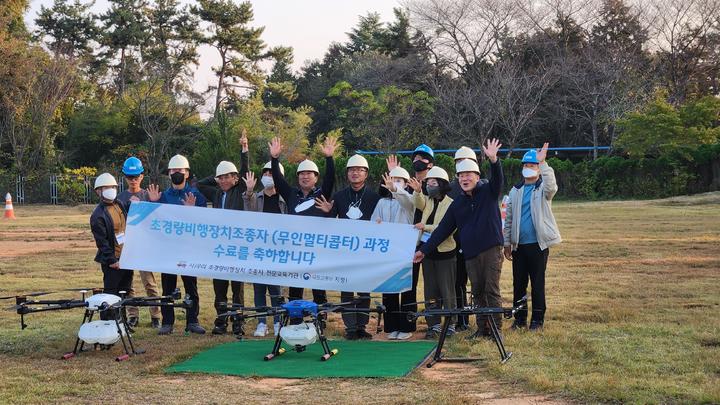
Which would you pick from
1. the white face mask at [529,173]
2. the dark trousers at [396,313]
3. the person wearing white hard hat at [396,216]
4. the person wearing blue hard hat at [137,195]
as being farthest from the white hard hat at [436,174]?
the person wearing blue hard hat at [137,195]

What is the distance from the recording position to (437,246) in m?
8.91

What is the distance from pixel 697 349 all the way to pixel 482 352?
2034mm

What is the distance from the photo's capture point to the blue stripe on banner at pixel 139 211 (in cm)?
949

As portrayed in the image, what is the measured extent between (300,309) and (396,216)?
173 cm

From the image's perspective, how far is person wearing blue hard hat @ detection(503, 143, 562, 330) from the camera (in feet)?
29.5

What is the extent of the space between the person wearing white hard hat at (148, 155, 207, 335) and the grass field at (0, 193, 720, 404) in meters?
0.24

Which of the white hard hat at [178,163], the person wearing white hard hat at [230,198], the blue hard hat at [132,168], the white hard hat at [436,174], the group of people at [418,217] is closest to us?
the group of people at [418,217]

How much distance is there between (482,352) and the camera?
814cm

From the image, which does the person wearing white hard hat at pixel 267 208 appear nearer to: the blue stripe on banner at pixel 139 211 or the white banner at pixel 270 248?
the white banner at pixel 270 248

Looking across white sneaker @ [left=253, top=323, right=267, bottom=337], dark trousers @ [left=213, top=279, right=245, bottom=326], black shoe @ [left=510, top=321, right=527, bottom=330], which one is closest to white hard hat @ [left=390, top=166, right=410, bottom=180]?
black shoe @ [left=510, top=321, right=527, bottom=330]

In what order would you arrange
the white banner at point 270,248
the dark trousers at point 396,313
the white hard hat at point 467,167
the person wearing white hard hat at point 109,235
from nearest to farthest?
the white hard hat at point 467,167, the white banner at point 270,248, the dark trousers at point 396,313, the person wearing white hard hat at point 109,235

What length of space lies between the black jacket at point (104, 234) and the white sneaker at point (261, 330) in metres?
1.76

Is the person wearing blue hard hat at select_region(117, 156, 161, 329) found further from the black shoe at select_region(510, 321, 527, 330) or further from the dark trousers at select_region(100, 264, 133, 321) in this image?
the black shoe at select_region(510, 321, 527, 330)

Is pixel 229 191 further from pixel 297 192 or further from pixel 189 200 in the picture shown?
pixel 297 192
